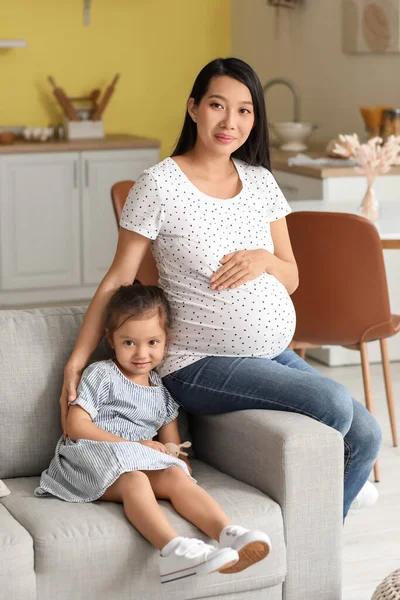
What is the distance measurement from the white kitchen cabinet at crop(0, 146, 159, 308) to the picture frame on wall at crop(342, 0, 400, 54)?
1.25m

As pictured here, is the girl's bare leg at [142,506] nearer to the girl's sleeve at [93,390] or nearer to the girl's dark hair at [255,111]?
the girl's sleeve at [93,390]

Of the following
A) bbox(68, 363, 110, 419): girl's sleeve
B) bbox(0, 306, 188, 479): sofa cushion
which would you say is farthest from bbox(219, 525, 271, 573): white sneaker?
bbox(0, 306, 188, 479): sofa cushion

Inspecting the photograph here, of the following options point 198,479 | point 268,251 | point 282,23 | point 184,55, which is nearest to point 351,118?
point 282,23

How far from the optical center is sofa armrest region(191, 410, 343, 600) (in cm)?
212

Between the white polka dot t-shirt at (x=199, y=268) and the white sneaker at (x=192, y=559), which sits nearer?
the white sneaker at (x=192, y=559)

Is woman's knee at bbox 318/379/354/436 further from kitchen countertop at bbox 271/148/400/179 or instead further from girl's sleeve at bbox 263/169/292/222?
kitchen countertop at bbox 271/148/400/179

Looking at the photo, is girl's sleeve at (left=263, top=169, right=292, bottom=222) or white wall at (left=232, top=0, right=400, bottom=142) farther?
white wall at (left=232, top=0, right=400, bottom=142)

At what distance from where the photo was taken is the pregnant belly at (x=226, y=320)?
2303mm

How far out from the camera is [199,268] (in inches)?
90.6

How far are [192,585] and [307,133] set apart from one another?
3792mm

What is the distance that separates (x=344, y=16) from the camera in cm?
540

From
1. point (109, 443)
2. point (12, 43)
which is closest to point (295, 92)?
point (12, 43)

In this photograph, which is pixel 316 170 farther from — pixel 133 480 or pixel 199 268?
pixel 133 480

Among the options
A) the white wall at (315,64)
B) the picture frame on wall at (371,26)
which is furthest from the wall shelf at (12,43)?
the picture frame on wall at (371,26)
